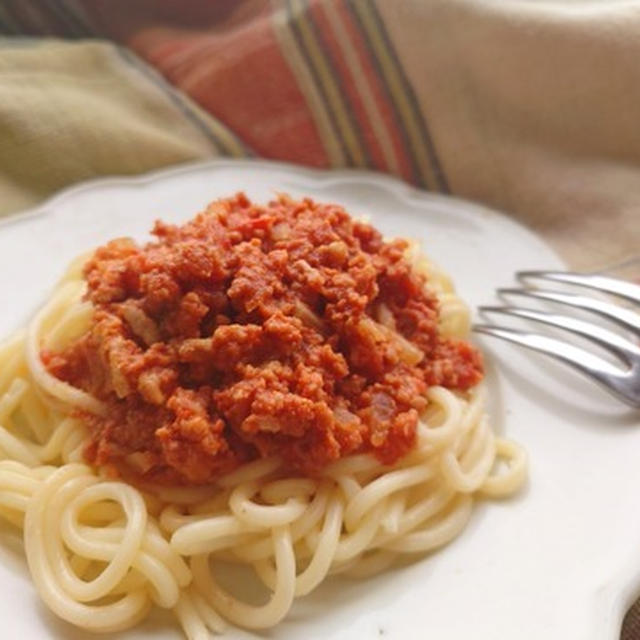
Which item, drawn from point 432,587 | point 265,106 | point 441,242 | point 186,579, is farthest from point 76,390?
point 265,106

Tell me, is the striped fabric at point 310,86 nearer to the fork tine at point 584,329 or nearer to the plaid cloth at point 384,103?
the plaid cloth at point 384,103

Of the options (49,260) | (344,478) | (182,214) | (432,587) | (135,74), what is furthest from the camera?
(135,74)

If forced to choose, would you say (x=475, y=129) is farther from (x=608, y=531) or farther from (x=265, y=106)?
(x=608, y=531)

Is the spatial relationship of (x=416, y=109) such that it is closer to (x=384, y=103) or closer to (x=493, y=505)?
(x=384, y=103)

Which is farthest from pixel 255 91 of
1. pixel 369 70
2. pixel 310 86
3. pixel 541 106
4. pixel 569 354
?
pixel 569 354

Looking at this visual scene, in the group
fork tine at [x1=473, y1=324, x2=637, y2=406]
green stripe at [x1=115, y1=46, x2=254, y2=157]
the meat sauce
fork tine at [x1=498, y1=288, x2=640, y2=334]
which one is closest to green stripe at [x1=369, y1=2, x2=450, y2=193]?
green stripe at [x1=115, y1=46, x2=254, y2=157]

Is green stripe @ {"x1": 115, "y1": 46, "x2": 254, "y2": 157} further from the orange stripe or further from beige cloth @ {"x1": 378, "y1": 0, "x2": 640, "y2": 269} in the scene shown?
beige cloth @ {"x1": 378, "y1": 0, "x2": 640, "y2": 269}

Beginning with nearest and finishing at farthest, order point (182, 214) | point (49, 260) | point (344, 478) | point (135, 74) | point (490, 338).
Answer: point (344, 478)
point (490, 338)
point (49, 260)
point (182, 214)
point (135, 74)
